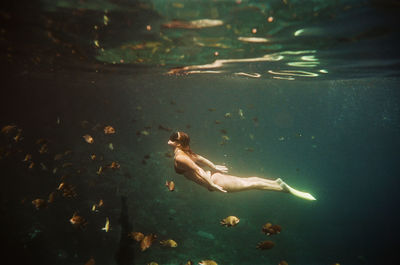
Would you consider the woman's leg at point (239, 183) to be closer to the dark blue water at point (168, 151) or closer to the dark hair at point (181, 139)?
the dark hair at point (181, 139)

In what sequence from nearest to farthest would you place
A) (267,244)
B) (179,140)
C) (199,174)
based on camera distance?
(199,174) < (267,244) < (179,140)

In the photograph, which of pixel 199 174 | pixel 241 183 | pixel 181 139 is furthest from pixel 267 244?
pixel 181 139

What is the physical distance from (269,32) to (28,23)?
12149mm

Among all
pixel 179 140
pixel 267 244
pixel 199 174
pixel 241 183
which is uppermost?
pixel 179 140

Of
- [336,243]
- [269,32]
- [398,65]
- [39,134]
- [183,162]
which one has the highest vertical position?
[269,32]

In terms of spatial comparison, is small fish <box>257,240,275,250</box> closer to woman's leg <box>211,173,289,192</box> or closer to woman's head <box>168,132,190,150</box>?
woman's leg <box>211,173,289,192</box>

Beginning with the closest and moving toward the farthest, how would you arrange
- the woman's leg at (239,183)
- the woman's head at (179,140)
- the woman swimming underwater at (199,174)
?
the woman swimming underwater at (199,174)
the woman's head at (179,140)
the woman's leg at (239,183)

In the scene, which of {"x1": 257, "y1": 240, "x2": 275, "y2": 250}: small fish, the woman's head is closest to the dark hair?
the woman's head

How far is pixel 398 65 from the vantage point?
1593 cm

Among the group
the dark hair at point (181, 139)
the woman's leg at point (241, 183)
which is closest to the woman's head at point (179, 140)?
the dark hair at point (181, 139)

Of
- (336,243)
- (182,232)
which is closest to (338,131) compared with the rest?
(336,243)

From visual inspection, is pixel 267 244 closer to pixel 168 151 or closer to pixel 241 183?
pixel 241 183

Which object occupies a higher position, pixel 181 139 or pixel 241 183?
pixel 181 139

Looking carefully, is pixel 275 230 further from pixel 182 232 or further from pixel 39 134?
pixel 39 134
